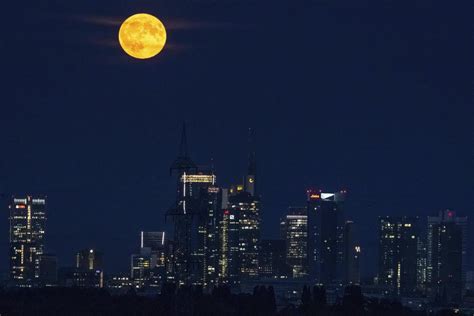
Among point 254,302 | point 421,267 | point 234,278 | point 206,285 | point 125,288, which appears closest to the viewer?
point 254,302

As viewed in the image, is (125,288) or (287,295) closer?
(125,288)

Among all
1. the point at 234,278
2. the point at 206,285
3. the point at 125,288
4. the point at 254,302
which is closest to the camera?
the point at 254,302

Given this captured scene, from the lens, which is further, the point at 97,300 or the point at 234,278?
the point at 234,278

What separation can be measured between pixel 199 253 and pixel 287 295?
2646 cm

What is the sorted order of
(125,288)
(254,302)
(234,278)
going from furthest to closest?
(234,278) < (125,288) < (254,302)

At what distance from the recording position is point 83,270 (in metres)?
188

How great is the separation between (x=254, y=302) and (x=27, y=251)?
89305 millimetres

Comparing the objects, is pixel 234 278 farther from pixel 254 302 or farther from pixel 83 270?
pixel 254 302

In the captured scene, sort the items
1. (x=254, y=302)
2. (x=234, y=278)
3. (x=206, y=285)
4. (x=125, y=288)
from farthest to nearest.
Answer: (x=234, y=278), (x=125, y=288), (x=206, y=285), (x=254, y=302)

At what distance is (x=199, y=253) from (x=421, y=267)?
41.2 meters

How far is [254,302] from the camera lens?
10544 centimetres

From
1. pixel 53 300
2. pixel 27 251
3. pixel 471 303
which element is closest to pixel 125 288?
pixel 27 251

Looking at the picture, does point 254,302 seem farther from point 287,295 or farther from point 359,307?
point 287,295

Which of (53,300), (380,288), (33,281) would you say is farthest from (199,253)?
(53,300)
